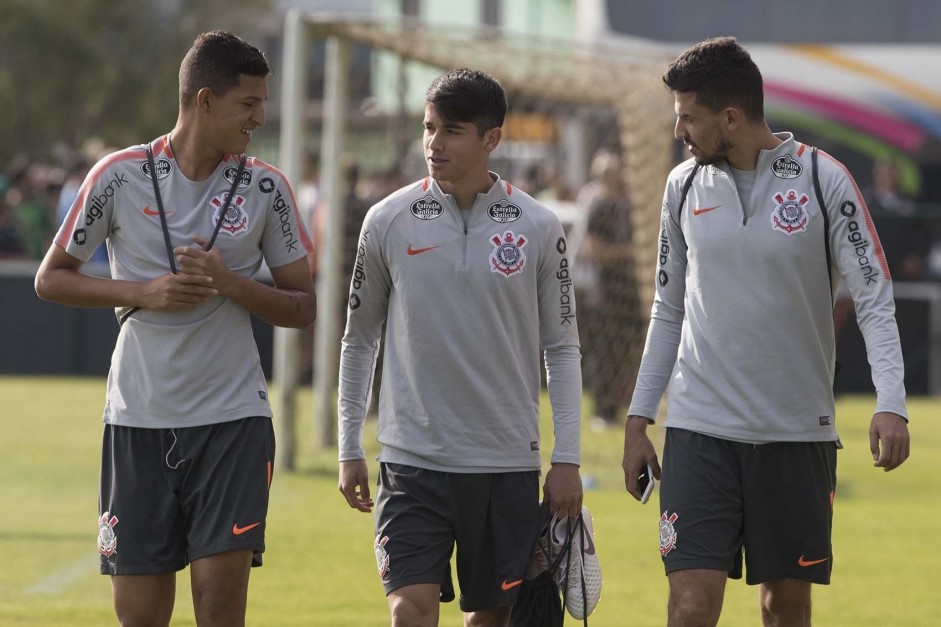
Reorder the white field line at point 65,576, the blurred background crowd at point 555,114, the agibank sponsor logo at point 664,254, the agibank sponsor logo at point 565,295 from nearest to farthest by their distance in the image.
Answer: the agibank sponsor logo at point 565,295 → the agibank sponsor logo at point 664,254 → the white field line at point 65,576 → the blurred background crowd at point 555,114

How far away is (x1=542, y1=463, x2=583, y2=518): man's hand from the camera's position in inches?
201

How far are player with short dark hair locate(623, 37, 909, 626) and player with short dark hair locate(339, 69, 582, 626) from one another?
381mm

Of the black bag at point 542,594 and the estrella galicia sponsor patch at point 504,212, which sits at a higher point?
the estrella galicia sponsor patch at point 504,212

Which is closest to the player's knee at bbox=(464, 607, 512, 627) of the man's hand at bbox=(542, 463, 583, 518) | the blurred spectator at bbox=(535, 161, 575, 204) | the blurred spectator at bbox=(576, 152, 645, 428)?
the man's hand at bbox=(542, 463, 583, 518)

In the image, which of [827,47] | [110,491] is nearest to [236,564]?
[110,491]

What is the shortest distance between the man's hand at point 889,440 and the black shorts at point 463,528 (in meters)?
1.07

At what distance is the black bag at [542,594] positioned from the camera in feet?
16.7

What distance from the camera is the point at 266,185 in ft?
16.8

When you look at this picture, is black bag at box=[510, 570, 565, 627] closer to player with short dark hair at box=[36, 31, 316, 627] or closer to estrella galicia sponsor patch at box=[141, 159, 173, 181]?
player with short dark hair at box=[36, 31, 316, 627]

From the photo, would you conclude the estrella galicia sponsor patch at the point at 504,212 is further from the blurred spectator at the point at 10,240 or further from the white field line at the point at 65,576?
the blurred spectator at the point at 10,240

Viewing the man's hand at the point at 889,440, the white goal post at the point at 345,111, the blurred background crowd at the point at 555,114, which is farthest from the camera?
the blurred background crowd at the point at 555,114

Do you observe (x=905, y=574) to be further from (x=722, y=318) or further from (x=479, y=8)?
(x=479, y=8)

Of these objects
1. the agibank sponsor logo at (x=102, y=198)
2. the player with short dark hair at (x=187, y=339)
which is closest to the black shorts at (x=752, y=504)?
the player with short dark hair at (x=187, y=339)

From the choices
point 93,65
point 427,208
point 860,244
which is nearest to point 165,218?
point 427,208
